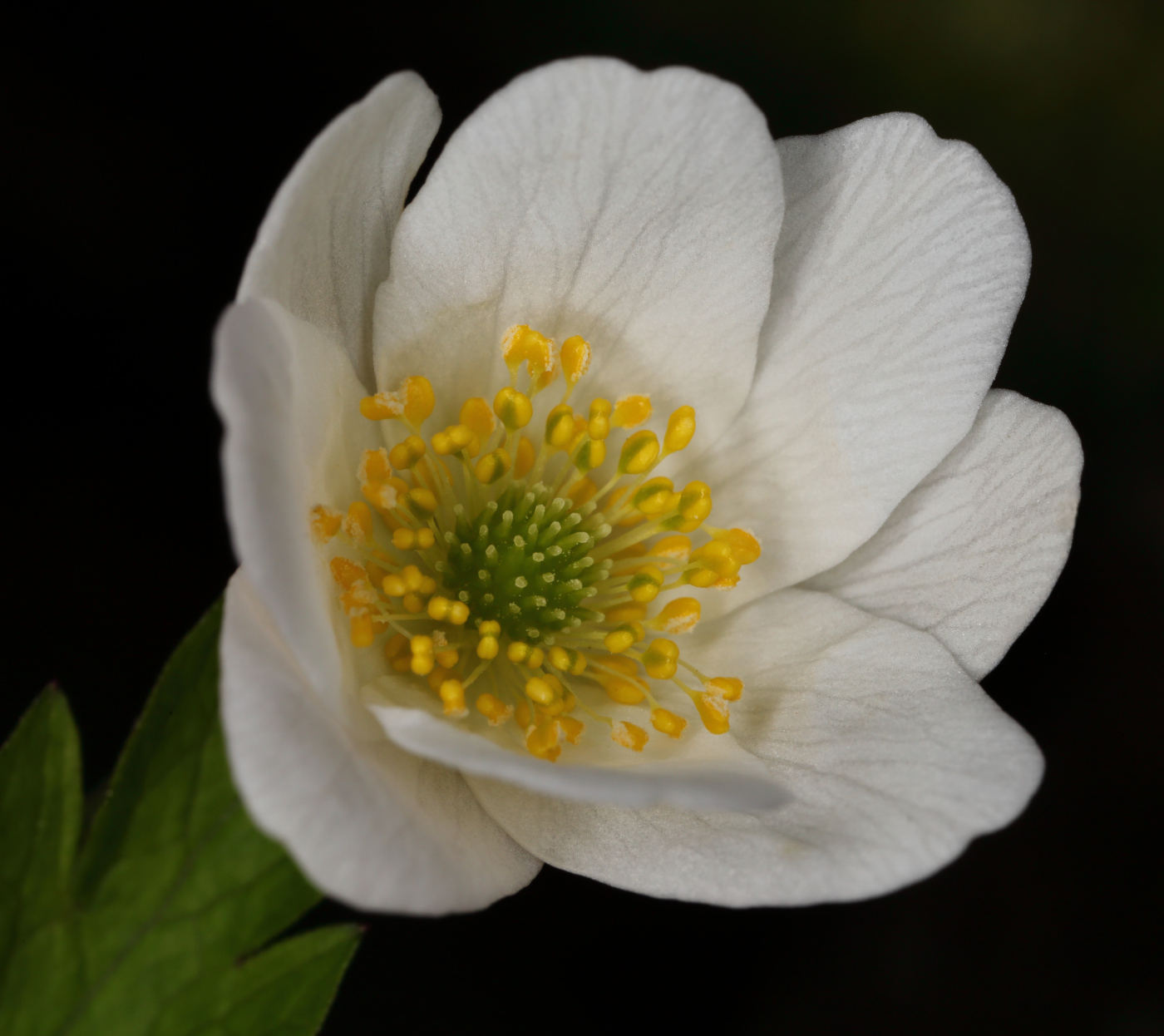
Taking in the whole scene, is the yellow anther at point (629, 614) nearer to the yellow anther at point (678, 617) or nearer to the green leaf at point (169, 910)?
the yellow anther at point (678, 617)

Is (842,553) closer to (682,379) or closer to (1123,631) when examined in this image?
(682,379)

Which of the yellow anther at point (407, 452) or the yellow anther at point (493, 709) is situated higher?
the yellow anther at point (407, 452)

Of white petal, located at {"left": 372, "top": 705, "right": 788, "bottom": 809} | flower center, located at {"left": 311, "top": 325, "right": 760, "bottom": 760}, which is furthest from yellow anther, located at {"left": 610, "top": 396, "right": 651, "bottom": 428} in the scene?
white petal, located at {"left": 372, "top": 705, "right": 788, "bottom": 809}

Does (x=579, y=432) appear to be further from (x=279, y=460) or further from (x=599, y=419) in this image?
(x=279, y=460)

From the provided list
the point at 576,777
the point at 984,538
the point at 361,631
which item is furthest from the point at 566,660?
the point at 984,538

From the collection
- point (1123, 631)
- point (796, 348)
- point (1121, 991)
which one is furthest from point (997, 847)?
point (796, 348)

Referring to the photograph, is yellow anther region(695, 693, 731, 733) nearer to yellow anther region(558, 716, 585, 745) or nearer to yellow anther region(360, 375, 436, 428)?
yellow anther region(558, 716, 585, 745)

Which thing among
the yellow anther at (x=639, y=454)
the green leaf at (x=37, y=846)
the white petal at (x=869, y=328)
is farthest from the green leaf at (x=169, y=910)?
the white petal at (x=869, y=328)
